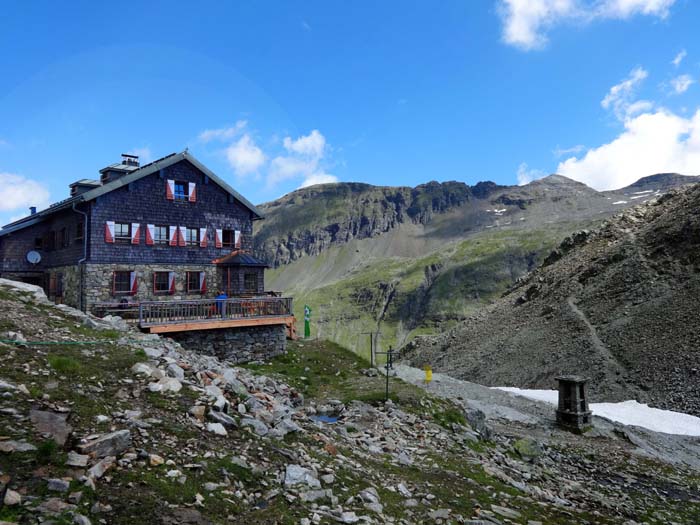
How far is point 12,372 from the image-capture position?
9.28 m

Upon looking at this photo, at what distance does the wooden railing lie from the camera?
22219 millimetres

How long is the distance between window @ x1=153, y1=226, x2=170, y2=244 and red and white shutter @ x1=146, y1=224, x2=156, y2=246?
74mm

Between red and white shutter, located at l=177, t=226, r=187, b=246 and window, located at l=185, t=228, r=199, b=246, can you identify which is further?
window, located at l=185, t=228, r=199, b=246

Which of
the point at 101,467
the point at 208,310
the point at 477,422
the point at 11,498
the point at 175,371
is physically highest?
the point at 208,310

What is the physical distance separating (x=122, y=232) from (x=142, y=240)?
128 centimetres

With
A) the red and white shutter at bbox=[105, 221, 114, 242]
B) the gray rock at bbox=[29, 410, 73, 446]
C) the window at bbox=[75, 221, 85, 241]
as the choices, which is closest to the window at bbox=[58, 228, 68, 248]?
the window at bbox=[75, 221, 85, 241]

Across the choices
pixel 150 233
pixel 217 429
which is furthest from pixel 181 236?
pixel 217 429

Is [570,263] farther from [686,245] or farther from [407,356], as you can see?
[407,356]

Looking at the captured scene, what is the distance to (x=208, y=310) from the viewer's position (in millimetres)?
24531

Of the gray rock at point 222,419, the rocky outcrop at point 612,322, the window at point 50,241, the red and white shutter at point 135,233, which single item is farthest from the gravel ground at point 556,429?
the window at point 50,241

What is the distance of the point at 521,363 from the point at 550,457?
30.0 m

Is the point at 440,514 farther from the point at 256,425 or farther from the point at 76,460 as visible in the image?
the point at 76,460

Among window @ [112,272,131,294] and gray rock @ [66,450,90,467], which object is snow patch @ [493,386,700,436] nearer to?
window @ [112,272,131,294]

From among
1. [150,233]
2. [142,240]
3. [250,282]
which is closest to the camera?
[142,240]
